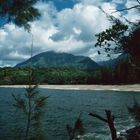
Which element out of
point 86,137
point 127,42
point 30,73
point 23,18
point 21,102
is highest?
point 23,18

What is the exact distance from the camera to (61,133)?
35094mm

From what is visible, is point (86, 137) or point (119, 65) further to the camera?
point (86, 137)

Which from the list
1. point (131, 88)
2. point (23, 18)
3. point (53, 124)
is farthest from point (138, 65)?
point (131, 88)

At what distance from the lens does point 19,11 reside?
35.6 ft

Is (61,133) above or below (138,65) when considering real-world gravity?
below

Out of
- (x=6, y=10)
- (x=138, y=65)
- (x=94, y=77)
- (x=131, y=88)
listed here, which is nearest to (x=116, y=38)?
(x=138, y=65)

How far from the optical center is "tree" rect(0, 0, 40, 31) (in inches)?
418

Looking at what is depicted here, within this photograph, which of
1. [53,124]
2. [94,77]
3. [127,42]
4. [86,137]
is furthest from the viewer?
[94,77]

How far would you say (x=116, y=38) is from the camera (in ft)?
24.1

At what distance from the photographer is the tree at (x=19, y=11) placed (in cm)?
1061

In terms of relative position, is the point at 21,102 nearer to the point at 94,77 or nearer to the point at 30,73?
the point at 30,73

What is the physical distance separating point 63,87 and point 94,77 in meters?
14.5

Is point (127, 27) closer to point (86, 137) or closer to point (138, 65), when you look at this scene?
point (138, 65)

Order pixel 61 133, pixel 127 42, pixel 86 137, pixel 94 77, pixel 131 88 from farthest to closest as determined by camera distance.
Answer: pixel 94 77 → pixel 131 88 → pixel 61 133 → pixel 86 137 → pixel 127 42
